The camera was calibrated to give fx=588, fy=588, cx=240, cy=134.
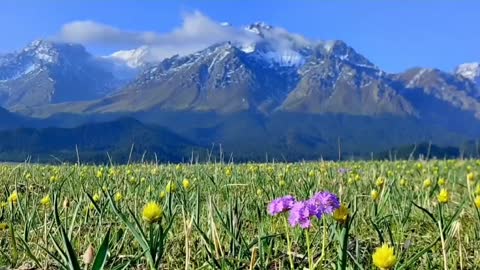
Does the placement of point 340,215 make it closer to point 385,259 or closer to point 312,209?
point 312,209

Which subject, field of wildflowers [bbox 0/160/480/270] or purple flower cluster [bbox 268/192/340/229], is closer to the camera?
field of wildflowers [bbox 0/160/480/270]

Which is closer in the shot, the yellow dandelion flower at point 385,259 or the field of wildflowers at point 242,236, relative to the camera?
the yellow dandelion flower at point 385,259

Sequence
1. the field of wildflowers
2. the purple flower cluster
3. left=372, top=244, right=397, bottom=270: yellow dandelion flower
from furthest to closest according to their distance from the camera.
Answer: the purple flower cluster → the field of wildflowers → left=372, top=244, right=397, bottom=270: yellow dandelion flower

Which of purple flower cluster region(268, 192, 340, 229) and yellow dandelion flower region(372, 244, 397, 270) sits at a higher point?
purple flower cluster region(268, 192, 340, 229)

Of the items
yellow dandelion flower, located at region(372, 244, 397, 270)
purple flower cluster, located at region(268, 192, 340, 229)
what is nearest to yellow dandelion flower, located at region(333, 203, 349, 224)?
purple flower cluster, located at region(268, 192, 340, 229)

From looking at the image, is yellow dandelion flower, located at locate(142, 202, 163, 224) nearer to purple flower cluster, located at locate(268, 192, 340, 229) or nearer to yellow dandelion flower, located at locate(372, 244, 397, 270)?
purple flower cluster, located at locate(268, 192, 340, 229)

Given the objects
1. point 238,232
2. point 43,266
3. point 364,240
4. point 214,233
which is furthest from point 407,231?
point 43,266

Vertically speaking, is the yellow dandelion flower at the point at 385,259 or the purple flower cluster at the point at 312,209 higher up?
the purple flower cluster at the point at 312,209

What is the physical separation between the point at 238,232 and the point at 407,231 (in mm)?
1376

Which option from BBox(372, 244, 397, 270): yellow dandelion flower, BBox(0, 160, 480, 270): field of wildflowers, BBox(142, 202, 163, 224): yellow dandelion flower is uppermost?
BBox(142, 202, 163, 224): yellow dandelion flower

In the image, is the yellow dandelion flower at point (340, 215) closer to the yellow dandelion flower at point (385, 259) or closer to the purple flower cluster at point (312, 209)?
the purple flower cluster at point (312, 209)

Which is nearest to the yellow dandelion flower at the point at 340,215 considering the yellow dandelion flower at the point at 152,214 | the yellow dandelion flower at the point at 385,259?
the yellow dandelion flower at the point at 385,259

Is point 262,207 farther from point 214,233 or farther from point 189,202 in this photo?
point 214,233

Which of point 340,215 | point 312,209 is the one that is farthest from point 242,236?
point 340,215
